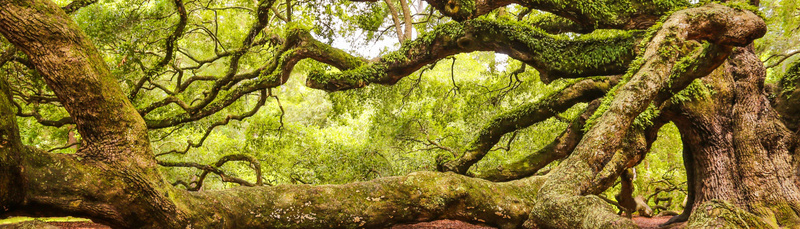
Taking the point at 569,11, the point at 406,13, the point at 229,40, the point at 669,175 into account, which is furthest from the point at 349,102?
the point at 669,175

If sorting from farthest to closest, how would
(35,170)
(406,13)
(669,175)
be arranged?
1. (669,175)
2. (406,13)
3. (35,170)

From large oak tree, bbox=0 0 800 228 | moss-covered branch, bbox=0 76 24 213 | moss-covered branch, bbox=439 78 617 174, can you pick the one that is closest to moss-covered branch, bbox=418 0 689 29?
large oak tree, bbox=0 0 800 228

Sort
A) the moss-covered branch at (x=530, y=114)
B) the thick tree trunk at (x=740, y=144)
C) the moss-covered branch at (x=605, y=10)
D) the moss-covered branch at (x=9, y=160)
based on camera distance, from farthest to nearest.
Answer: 1. the moss-covered branch at (x=530, y=114)
2. the moss-covered branch at (x=605, y=10)
3. the thick tree trunk at (x=740, y=144)
4. the moss-covered branch at (x=9, y=160)

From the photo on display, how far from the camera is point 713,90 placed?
666 centimetres

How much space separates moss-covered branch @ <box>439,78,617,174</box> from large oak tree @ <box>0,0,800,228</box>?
3cm

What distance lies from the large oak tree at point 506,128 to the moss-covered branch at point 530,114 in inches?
1.0

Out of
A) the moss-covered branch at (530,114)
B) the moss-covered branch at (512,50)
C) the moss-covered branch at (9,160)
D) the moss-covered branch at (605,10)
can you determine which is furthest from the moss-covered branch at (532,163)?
the moss-covered branch at (9,160)

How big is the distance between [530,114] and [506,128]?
49cm

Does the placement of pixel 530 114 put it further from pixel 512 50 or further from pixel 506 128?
pixel 512 50

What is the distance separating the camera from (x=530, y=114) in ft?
26.8

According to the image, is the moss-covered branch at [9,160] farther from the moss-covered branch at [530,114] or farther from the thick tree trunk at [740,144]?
the thick tree trunk at [740,144]

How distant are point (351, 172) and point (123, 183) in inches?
241

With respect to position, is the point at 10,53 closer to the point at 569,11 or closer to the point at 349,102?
the point at 349,102

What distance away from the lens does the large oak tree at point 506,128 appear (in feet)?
12.3
